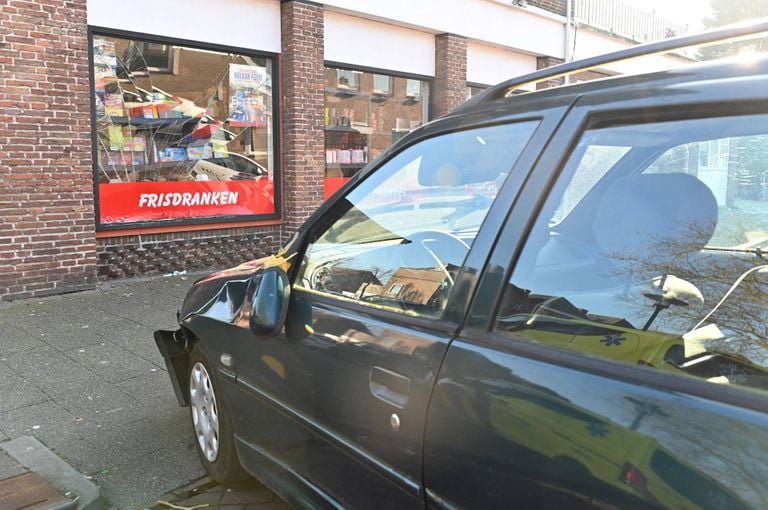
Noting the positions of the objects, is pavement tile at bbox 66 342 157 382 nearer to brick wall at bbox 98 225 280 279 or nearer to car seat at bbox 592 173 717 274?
brick wall at bbox 98 225 280 279

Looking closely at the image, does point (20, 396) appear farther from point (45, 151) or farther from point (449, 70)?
point (449, 70)

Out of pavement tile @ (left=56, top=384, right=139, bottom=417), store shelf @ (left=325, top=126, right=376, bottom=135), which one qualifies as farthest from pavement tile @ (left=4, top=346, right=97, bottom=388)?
store shelf @ (left=325, top=126, right=376, bottom=135)

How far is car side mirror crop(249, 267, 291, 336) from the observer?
8.08ft

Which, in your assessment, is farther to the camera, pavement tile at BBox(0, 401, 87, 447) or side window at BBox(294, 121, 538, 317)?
pavement tile at BBox(0, 401, 87, 447)

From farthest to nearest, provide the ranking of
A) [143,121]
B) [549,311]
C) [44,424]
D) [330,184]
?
[330,184] < [143,121] < [44,424] < [549,311]

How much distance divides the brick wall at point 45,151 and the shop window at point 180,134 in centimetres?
51

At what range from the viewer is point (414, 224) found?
2449 mm

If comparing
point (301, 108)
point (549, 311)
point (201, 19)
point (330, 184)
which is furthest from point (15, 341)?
point (330, 184)

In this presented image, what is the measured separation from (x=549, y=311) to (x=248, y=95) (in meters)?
8.24

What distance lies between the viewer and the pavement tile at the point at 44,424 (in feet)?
12.7

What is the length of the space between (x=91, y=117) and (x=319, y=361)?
6.42 meters

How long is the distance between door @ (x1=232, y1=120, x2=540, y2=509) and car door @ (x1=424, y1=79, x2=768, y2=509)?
0.16 meters

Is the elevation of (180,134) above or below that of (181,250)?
above

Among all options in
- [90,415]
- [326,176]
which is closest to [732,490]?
[90,415]
